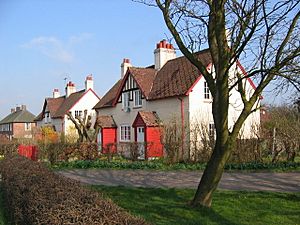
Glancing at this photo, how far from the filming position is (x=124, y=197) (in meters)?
10.3

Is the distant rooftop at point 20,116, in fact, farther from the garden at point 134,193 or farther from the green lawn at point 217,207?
the green lawn at point 217,207

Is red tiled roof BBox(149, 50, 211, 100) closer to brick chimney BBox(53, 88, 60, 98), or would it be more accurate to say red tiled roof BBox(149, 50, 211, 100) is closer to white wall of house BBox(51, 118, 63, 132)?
white wall of house BBox(51, 118, 63, 132)

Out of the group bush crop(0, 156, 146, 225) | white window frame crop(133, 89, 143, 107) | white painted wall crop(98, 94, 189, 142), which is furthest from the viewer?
white window frame crop(133, 89, 143, 107)

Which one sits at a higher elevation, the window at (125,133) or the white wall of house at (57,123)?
the white wall of house at (57,123)

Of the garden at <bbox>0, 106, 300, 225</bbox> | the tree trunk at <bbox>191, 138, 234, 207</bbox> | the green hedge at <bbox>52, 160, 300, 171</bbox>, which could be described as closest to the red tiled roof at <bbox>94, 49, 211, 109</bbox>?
the garden at <bbox>0, 106, 300, 225</bbox>

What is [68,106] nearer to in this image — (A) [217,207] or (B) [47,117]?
(B) [47,117]

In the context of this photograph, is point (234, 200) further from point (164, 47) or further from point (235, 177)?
point (164, 47)

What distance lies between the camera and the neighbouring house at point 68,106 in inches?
1834

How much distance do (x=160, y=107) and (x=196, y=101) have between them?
3.13 meters

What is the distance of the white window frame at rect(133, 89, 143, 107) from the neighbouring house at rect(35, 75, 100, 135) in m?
15.1

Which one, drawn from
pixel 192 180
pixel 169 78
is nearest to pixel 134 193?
pixel 192 180

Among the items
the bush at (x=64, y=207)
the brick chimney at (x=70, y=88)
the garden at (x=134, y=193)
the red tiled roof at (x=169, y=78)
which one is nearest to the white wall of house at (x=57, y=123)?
the brick chimney at (x=70, y=88)

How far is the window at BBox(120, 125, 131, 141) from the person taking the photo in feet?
97.7

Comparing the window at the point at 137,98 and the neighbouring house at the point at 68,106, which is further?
the neighbouring house at the point at 68,106
